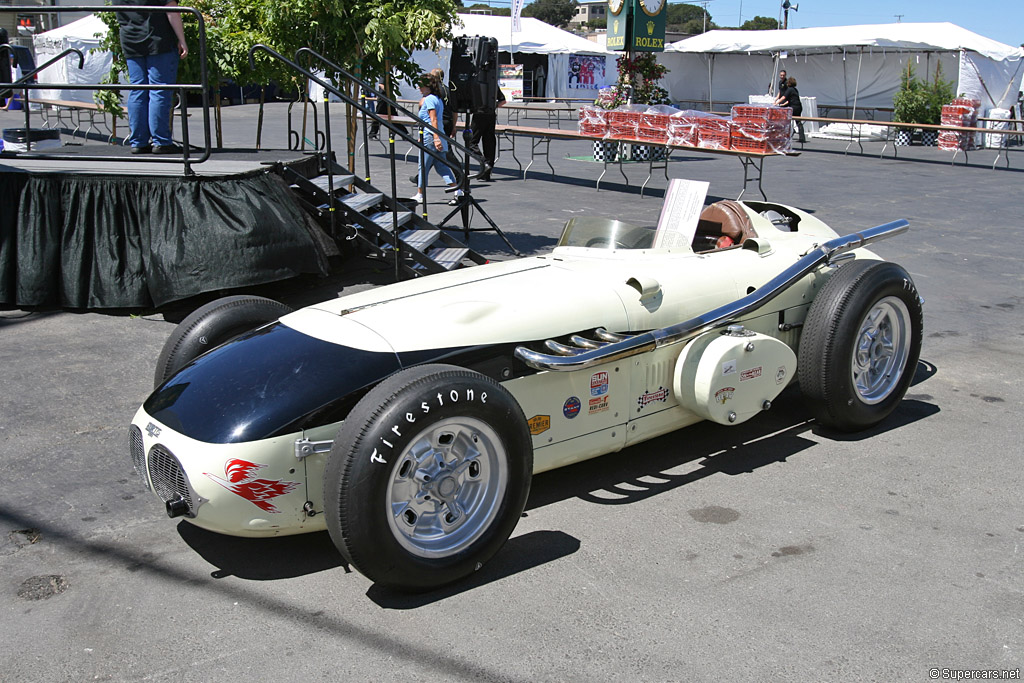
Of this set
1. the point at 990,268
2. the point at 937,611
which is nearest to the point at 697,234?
the point at 937,611

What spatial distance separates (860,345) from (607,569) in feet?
7.11

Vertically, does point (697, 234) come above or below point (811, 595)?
above

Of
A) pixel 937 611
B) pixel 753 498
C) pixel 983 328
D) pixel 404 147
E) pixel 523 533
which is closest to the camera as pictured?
pixel 937 611

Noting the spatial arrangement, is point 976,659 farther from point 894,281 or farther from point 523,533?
point 894,281

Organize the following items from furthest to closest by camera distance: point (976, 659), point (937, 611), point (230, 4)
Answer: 1. point (230, 4)
2. point (937, 611)
3. point (976, 659)

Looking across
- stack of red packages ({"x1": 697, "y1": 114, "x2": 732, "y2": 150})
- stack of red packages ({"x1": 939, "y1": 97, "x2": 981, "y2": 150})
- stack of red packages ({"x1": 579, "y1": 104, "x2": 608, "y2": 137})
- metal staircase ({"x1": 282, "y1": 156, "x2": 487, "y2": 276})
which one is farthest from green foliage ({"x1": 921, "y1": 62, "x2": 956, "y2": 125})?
metal staircase ({"x1": 282, "y1": 156, "x2": 487, "y2": 276})

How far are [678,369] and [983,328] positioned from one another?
4.02 metres

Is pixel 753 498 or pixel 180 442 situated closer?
pixel 180 442

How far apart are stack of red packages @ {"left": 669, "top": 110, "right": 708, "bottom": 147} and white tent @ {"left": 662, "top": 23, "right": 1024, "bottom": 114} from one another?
41.2 feet

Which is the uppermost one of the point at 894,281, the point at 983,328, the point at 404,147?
the point at 404,147

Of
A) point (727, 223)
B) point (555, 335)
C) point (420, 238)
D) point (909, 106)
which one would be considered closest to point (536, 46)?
point (909, 106)

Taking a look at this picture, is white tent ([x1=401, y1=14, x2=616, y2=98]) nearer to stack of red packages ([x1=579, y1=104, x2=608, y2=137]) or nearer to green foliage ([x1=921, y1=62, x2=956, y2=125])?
green foliage ([x1=921, y1=62, x2=956, y2=125])

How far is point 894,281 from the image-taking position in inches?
193

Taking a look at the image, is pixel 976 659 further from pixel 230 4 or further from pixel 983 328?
pixel 230 4
